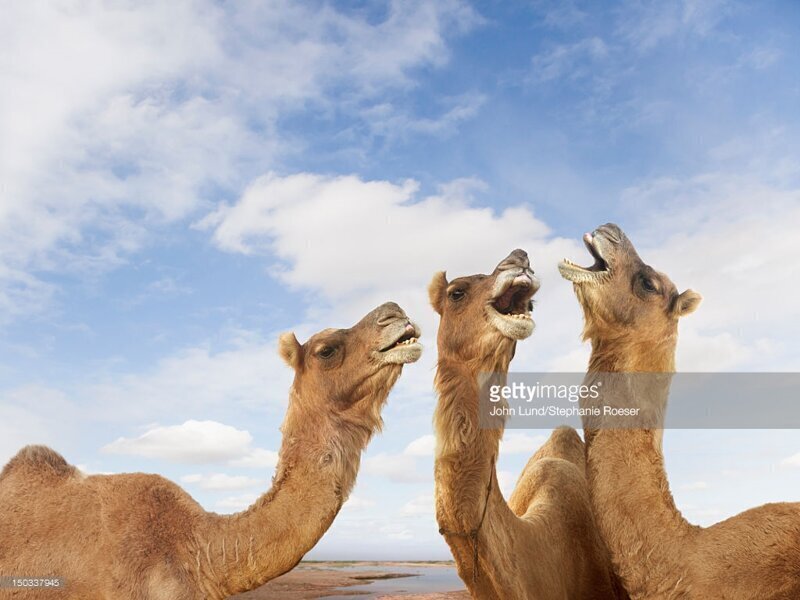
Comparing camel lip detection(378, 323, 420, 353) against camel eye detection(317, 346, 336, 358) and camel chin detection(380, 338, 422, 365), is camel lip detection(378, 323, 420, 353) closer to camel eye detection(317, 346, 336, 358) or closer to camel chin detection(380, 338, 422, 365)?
camel chin detection(380, 338, 422, 365)

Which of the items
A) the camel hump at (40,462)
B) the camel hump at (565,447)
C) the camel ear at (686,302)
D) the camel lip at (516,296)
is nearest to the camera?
the camel hump at (40,462)

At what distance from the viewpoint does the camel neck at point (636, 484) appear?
6.99 m

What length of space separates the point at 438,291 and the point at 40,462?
393 cm

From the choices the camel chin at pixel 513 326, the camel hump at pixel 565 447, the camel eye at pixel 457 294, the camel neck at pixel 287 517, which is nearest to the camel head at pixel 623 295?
the camel chin at pixel 513 326

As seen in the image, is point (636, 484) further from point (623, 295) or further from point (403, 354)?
point (403, 354)

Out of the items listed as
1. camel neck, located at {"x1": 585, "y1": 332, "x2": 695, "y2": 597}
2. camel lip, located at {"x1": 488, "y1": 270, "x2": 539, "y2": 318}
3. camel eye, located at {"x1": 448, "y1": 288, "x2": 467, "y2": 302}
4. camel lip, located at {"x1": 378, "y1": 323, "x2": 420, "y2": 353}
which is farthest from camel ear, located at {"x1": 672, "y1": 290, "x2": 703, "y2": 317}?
camel lip, located at {"x1": 378, "y1": 323, "x2": 420, "y2": 353}

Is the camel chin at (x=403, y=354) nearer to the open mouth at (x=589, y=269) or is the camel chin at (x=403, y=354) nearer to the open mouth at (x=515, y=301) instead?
the open mouth at (x=515, y=301)

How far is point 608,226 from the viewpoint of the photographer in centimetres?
806

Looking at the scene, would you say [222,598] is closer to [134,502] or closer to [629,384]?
[134,502]

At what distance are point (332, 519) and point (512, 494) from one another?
3160mm

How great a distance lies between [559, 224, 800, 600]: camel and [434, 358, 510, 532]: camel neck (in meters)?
1.12

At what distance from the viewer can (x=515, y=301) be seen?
295 inches

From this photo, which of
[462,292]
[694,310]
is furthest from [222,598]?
[694,310]

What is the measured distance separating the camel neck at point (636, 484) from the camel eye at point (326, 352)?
2518mm
